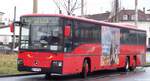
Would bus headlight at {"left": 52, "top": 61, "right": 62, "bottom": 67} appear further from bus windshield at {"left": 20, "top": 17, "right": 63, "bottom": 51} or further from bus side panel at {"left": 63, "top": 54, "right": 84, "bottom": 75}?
bus windshield at {"left": 20, "top": 17, "right": 63, "bottom": 51}

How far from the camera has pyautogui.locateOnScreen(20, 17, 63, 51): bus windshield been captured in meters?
22.8

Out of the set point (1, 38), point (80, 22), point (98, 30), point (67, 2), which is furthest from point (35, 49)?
point (1, 38)

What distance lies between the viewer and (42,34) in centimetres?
2291

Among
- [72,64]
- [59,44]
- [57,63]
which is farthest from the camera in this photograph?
[72,64]

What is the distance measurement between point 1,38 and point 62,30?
85.2m

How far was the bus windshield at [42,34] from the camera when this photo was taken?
22.8 m

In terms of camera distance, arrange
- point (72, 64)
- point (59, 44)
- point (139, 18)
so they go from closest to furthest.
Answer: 1. point (59, 44)
2. point (72, 64)
3. point (139, 18)

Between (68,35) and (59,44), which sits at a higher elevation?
(68,35)

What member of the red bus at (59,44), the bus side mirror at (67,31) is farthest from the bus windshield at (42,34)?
the bus side mirror at (67,31)

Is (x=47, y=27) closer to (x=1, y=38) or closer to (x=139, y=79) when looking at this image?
(x=139, y=79)

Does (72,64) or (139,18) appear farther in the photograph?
(139,18)

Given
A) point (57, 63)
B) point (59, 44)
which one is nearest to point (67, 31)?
point (59, 44)

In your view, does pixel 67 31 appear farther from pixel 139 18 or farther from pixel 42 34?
pixel 139 18

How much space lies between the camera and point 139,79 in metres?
26.0
